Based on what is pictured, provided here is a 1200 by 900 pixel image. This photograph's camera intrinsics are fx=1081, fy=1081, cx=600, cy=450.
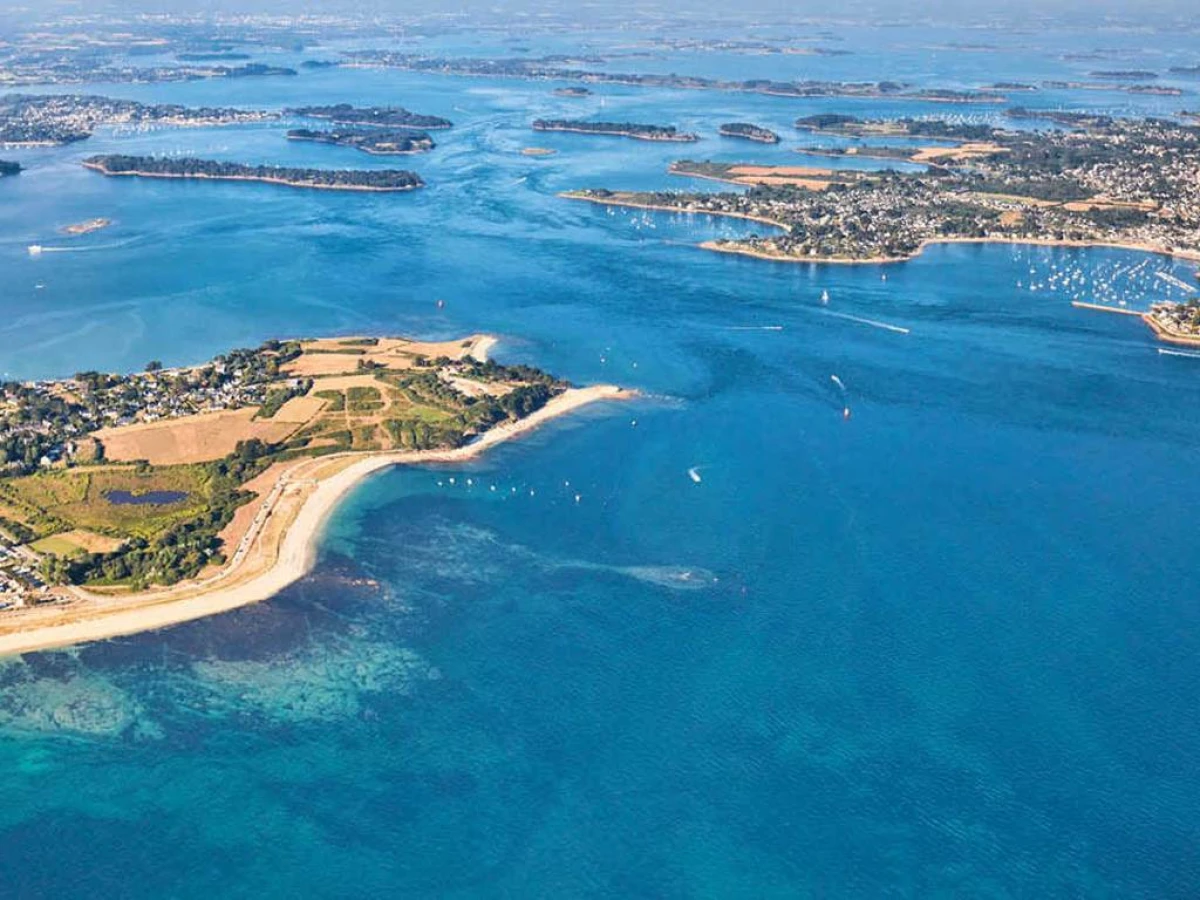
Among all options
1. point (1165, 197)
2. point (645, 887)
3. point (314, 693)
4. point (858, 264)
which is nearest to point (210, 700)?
point (314, 693)

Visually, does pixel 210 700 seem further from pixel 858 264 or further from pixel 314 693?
pixel 858 264

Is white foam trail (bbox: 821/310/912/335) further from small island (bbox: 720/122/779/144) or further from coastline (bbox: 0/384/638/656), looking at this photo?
small island (bbox: 720/122/779/144)

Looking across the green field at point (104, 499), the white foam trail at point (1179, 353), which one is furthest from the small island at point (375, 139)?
the white foam trail at point (1179, 353)

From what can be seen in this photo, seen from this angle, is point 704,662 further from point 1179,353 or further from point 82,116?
point 82,116

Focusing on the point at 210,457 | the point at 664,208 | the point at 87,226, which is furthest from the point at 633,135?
the point at 210,457

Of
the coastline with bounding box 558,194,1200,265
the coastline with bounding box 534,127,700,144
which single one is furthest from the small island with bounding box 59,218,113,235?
the coastline with bounding box 534,127,700,144

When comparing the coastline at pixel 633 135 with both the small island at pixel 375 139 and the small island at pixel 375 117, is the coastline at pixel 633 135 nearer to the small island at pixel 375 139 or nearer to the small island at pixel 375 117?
the small island at pixel 375 117
